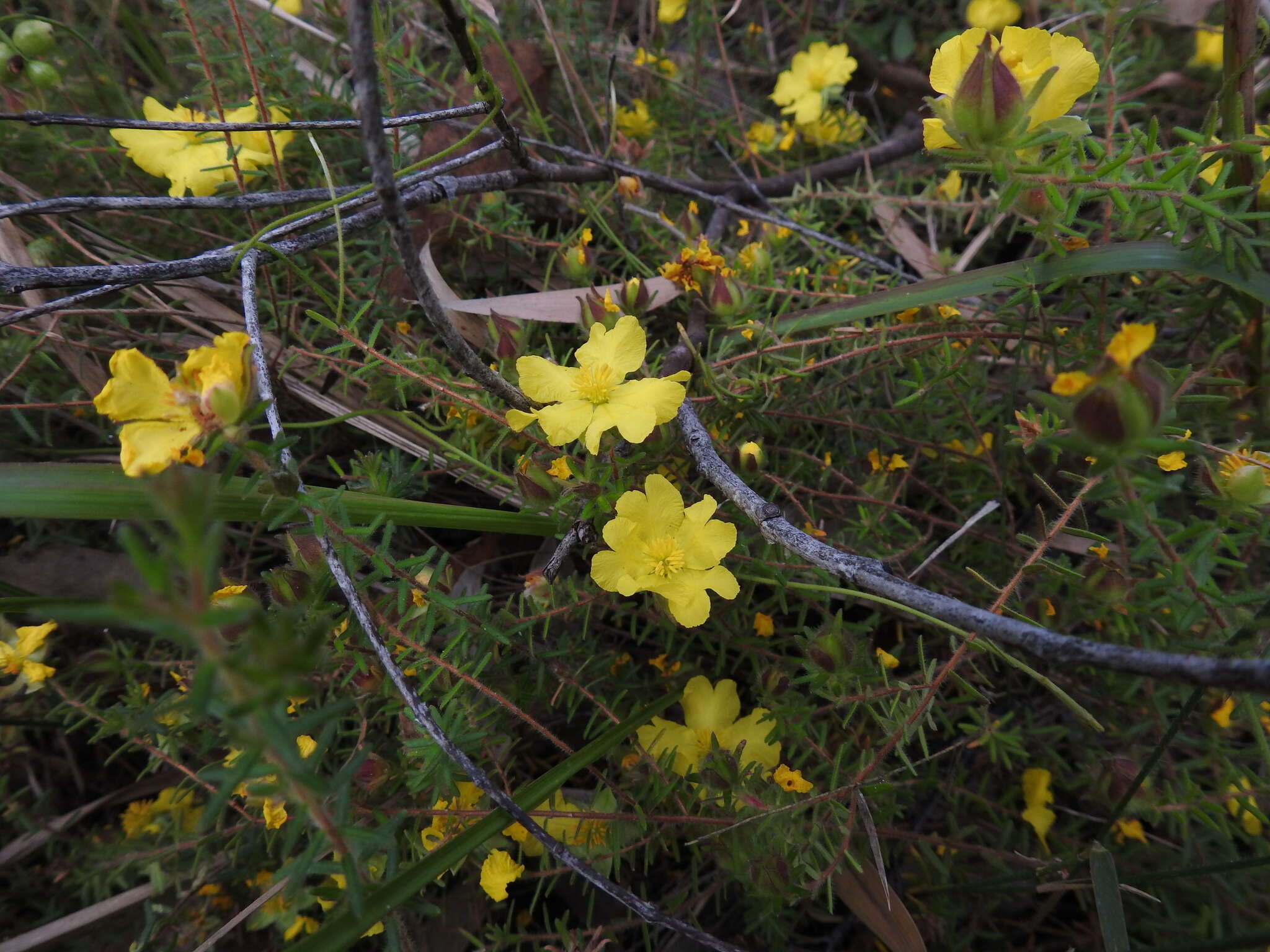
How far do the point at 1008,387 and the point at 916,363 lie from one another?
435 millimetres

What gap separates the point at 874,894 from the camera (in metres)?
1.43

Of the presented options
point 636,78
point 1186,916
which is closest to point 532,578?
point 1186,916

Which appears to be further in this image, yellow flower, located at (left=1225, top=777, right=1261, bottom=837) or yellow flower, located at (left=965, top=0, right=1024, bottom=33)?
yellow flower, located at (left=965, top=0, right=1024, bottom=33)

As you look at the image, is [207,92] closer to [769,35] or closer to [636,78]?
[636,78]

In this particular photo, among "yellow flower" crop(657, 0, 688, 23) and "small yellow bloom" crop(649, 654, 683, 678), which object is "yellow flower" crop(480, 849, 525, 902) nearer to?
"small yellow bloom" crop(649, 654, 683, 678)

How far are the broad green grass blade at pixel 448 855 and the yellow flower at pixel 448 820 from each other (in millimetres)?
104

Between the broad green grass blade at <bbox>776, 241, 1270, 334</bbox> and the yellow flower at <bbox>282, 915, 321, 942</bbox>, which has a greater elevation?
the broad green grass blade at <bbox>776, 241, 1270, 334</bbox>

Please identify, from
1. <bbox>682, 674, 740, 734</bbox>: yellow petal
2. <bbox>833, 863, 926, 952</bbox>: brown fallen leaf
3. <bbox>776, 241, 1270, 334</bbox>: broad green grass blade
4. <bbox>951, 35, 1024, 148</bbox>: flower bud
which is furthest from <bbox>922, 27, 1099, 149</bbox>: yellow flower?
<bbox>833, 863, 926, 952</bbox>: brown fallen leaf

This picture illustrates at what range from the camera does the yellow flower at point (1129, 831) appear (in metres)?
1.53

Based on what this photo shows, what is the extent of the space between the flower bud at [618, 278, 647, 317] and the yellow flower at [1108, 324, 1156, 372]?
967 millimetres

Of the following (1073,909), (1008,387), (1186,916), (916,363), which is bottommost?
(1073,909)

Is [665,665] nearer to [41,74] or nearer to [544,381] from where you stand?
[544,381]

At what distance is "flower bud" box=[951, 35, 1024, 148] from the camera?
104cm

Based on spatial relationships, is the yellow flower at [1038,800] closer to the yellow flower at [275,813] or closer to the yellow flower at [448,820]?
the yellow flower at [448,820]
